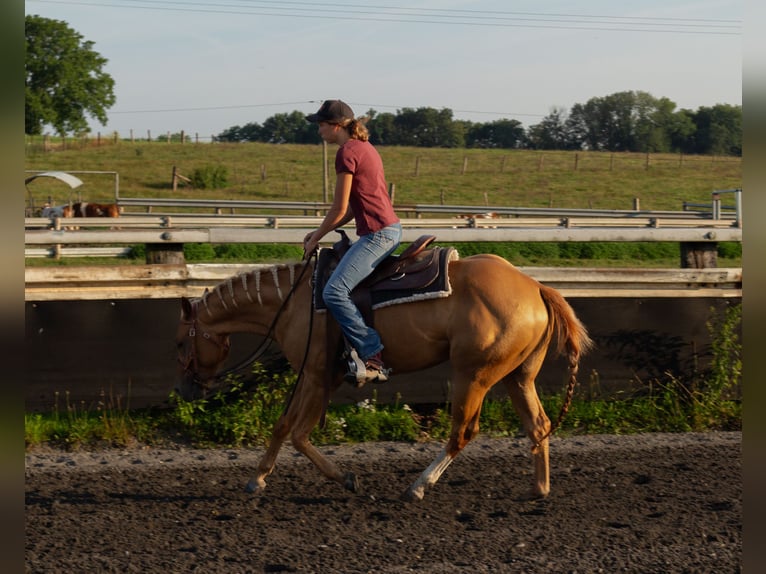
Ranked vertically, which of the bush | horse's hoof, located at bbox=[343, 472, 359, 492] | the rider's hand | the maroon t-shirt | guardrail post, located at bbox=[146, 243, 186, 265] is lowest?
horse's hoof, located at bbox=[343, 472, 359, 492]

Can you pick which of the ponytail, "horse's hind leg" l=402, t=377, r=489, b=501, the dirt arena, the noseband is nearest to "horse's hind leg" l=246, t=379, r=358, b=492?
the dirt arena

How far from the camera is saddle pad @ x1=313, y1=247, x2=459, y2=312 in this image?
6.07 metres

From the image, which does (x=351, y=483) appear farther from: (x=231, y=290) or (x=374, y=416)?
(x=374, y=416)

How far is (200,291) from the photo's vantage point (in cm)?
835

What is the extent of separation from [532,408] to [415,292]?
119 centimetres

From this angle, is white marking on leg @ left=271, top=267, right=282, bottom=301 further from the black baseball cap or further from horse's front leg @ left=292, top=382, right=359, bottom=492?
the black baseball cap

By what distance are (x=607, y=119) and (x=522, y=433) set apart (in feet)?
229

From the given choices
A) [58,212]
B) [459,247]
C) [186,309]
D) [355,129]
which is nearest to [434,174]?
[58,212]

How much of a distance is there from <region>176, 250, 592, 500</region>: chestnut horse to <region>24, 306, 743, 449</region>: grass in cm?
132

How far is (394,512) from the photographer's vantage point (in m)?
5.82

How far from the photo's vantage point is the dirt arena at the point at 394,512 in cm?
480

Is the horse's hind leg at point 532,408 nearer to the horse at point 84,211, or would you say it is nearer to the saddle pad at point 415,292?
the saddle pad at point 415,292

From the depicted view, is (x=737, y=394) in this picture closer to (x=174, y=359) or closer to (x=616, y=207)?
(x=174, y=359)
